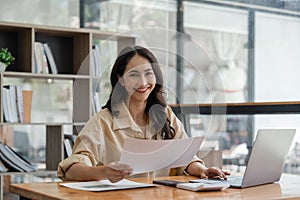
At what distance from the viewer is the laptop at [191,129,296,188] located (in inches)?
79.4

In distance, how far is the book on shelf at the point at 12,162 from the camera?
412 cm

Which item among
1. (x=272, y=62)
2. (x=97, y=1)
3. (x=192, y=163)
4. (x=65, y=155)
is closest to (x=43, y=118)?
(x=65, y=155)

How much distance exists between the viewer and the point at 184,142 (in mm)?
2078

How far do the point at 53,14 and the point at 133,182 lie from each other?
10.4ft

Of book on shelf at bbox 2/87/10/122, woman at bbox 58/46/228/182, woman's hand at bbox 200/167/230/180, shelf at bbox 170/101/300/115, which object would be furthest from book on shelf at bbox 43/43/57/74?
woman's hand at bbox 200/167/230/180

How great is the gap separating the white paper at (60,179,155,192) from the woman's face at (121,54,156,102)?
1.07ft

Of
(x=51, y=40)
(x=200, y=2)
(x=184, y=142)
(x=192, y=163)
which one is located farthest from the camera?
(x=200, y=2)

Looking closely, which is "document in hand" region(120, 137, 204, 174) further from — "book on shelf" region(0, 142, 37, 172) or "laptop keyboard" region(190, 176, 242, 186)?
"book on shelf" region(0, 142, 37, 172)

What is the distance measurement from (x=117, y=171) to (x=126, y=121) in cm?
39

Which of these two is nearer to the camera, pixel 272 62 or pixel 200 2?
pixel 272 62

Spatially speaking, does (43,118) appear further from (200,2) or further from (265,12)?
(265,12)

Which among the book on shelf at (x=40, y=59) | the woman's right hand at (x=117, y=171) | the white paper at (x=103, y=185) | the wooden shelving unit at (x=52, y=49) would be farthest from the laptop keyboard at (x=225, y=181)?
the book on shelf at (x=40, y=59)

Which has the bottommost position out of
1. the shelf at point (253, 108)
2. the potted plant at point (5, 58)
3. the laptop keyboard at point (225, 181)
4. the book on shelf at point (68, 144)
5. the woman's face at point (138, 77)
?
the book on shelf at point (68, 144)

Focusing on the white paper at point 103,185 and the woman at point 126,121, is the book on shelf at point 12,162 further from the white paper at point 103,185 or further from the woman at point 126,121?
the white paper at point 103,185
